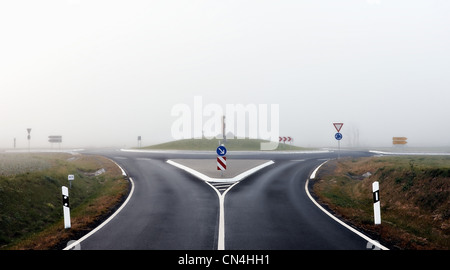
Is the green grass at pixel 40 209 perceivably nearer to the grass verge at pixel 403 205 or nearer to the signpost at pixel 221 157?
the signpost at pixel 221 157

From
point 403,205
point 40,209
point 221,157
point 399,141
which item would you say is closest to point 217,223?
point 40,209

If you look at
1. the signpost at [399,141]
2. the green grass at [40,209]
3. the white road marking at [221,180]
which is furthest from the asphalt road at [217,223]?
the signpost at [399,141]

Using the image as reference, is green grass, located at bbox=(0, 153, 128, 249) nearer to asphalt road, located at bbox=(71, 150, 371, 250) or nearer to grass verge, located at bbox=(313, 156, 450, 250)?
asphalt road, located at bbox=(71, 150, 371, 250)

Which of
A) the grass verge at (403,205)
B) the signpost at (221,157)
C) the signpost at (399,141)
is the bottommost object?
the grass verge at (403,205)

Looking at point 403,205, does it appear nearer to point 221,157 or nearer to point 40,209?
point 221,157

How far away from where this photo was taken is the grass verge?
8.08m

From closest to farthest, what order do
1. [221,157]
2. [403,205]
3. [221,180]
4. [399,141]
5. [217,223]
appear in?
[217,223] → [403,205] → [221,180] → [221,157] → [399,141]

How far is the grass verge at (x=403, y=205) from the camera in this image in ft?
26.5

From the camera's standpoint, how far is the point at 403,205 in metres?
11.9
